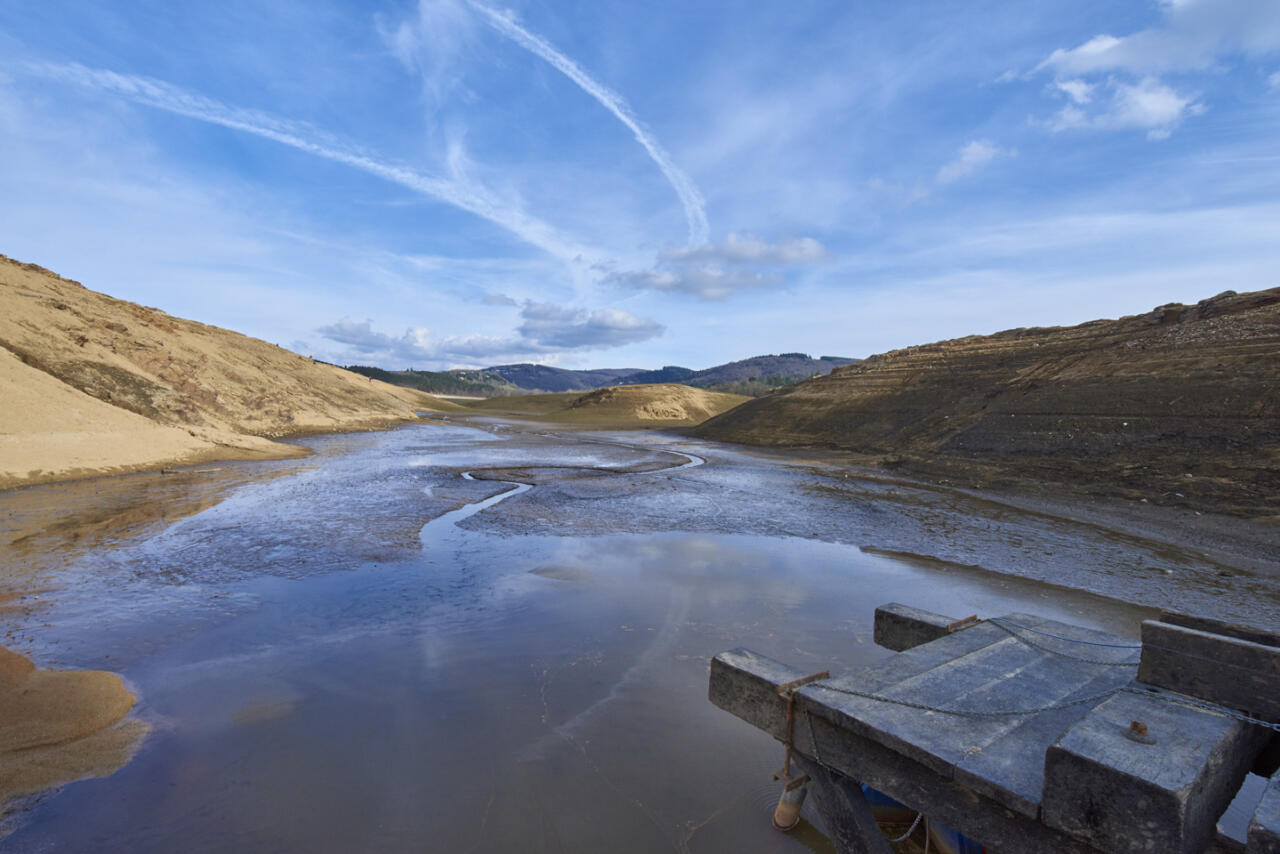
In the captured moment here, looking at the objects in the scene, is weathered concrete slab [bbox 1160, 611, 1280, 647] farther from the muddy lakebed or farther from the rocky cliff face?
the rocky cliff face

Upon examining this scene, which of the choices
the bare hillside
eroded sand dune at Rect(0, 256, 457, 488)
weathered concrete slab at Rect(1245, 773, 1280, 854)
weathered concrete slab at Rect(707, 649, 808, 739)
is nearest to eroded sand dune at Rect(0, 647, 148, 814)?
weathered concrete slab at Rect(707, 649, 808, 739)

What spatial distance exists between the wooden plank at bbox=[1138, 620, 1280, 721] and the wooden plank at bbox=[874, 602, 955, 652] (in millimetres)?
1408

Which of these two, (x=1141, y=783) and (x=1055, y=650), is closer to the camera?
(x=1141, y=783)

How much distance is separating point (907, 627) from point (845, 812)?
181 cm

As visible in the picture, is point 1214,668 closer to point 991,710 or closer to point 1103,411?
point 991,710

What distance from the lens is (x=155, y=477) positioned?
17.7 meters

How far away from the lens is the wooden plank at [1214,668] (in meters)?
2.68

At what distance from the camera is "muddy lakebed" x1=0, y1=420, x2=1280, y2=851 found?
3.91 m

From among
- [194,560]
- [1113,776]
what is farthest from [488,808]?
[194,560]

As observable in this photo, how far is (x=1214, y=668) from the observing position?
2854mm

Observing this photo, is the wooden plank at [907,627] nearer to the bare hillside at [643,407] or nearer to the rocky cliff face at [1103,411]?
the rocky cliff face at [1103,411]

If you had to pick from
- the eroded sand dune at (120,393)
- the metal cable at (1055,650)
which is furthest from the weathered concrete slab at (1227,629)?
A: the eroded sand dune at (120,393)

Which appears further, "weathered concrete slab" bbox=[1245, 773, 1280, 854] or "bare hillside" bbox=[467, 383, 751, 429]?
"bare hillside" bbox=[467, 383, 751, 429]

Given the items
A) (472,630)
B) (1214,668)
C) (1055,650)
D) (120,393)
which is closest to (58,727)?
(472,630)
